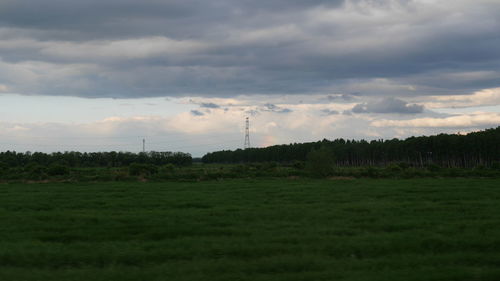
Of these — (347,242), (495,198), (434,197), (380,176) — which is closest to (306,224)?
(347,242)

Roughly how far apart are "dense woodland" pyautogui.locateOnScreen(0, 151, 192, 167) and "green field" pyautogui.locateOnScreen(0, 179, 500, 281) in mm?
109621

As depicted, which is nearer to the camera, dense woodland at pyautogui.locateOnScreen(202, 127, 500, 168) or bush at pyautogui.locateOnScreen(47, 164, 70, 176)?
bush at pyautogui.locateOnScreen(47, 164, 70, 176)

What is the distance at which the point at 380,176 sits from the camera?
2028 inches

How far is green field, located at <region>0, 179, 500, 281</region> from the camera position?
382 inches

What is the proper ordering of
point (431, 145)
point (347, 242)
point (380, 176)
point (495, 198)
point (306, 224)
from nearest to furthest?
point (347, 242), point (306, 224), point (495, 198), point (380, 176), point (431, 145)

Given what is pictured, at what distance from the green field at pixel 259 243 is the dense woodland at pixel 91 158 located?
110 metres

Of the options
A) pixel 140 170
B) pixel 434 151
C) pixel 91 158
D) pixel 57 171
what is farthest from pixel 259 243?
pixel 91 158

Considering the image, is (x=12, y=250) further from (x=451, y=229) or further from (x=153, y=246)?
(x=451, y=229)

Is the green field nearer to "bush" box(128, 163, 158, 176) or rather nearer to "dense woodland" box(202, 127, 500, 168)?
"bush" box(128, 163, 158, 176)

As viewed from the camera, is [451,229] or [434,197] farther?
[434,197]

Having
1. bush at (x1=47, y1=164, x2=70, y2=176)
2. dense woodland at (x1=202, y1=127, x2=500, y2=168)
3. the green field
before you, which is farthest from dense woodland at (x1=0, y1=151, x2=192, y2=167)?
the green field

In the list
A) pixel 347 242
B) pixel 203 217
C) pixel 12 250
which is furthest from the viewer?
pixel 203 217

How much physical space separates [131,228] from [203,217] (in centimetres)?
302

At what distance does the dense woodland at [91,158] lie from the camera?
12600 cm
